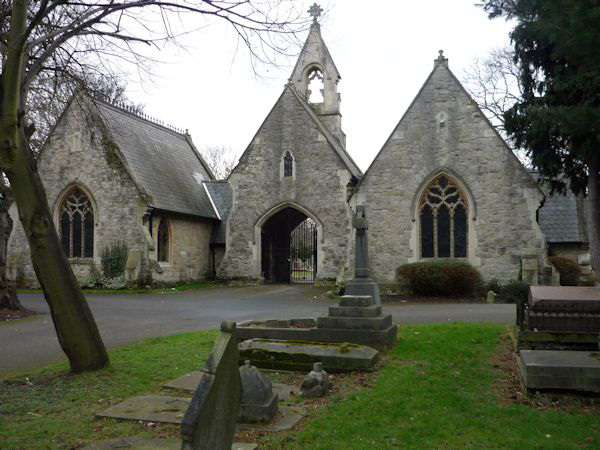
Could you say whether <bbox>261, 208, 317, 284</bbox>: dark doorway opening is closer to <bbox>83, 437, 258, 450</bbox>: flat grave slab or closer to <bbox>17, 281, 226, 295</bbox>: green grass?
<bbox>17, 281, 226, 295</bbox>: green grass

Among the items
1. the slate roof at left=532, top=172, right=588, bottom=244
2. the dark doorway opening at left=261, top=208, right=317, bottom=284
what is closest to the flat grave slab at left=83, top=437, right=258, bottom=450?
the slate roof at left=532, top=172, right=588, bottom=244

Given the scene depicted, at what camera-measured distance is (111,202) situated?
23031mm

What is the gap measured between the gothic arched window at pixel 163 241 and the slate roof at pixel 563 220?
49.5 feet

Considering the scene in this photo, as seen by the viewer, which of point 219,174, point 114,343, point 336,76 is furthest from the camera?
point 219,174

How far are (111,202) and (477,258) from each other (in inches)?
567

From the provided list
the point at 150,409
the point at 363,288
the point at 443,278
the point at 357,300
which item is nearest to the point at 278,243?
the point at 443,278

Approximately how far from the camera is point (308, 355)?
8414 millimetres

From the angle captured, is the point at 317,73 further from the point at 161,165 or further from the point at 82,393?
the point at 82,393

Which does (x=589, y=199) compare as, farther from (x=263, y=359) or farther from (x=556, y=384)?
(x=263, y=359)

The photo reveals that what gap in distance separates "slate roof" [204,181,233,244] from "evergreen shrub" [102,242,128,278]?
5.11 m

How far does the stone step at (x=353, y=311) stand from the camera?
9688mm

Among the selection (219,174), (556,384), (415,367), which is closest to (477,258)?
(415,367)

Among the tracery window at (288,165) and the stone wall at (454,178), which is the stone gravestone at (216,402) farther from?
the tracery window at (288,165)

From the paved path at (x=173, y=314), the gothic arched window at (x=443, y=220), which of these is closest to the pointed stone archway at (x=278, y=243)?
the paved path at (x=173, y=314)
